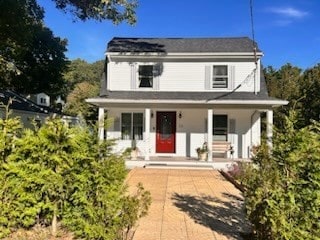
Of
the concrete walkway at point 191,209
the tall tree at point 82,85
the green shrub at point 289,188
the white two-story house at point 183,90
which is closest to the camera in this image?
the green shrub at point 289,188

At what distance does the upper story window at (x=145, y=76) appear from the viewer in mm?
19344

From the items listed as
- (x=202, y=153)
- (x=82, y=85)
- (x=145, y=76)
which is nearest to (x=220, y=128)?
(x=202, y=153)

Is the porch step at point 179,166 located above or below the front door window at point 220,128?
below

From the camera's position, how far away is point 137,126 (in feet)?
63.6

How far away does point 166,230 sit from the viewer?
687cm

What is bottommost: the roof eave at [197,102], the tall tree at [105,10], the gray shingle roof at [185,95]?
the roof eave at [197,102]

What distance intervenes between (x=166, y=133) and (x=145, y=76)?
3.32 meters

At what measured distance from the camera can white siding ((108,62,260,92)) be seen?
62.0 feet

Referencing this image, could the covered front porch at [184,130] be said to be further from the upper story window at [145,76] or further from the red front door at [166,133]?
the upper story window at [145,76]

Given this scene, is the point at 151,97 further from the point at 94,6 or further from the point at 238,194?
the point at 238,194

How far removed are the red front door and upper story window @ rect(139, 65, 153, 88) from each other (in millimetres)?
1734

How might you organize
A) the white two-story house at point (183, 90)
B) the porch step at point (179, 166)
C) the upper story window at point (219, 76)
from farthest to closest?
the upper story window at point (219, 76) < the white two-story house at point (183, 90) < the porch step at point (179, 166)

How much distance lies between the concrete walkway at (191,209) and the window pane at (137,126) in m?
5.18

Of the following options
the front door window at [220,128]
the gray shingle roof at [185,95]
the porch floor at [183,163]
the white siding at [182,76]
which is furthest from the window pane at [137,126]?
the front door window at [220,128]
